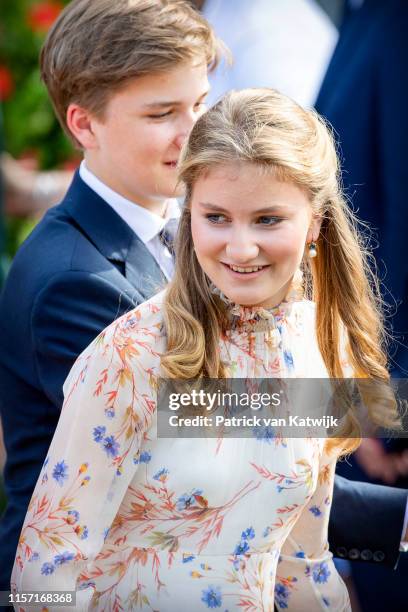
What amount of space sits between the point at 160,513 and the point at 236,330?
372 millimetres

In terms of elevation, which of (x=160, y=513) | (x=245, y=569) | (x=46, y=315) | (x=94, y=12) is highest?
(x=94, y=12)

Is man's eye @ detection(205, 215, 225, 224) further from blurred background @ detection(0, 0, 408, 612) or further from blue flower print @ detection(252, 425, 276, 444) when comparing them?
blurred background @ detection(0, 0, 408, 612)

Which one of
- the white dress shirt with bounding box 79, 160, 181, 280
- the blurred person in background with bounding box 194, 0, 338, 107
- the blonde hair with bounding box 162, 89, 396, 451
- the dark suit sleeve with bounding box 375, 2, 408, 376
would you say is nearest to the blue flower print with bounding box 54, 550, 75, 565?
Result: the blonde hair with bounding box 162, 89, 396, 451

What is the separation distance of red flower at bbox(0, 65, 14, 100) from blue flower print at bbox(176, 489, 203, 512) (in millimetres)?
4662

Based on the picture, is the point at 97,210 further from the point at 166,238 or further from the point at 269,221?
the point at 269,221

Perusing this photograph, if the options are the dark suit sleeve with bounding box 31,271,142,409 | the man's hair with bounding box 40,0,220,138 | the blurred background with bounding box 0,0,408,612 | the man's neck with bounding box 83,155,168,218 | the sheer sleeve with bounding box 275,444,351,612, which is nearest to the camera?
the sheer sleeve with bounding box 275,444,351,612

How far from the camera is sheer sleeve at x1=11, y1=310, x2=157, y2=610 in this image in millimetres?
1778

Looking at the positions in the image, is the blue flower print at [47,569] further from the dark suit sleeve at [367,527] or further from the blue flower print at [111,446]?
the dark suit sleeve at [367,527]

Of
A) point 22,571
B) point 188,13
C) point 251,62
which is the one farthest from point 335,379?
point 251,62

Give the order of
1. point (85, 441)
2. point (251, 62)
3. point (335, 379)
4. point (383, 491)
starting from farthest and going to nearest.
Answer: point (251, 62)
point (383, 491)
point (335, 379)
point (85, 441)

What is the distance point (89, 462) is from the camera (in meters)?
1.78

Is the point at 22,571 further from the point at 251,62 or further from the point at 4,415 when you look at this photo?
the point at 251,62

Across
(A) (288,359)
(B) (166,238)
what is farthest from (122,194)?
(A) (288,359)

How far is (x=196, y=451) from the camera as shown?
1.83 m
